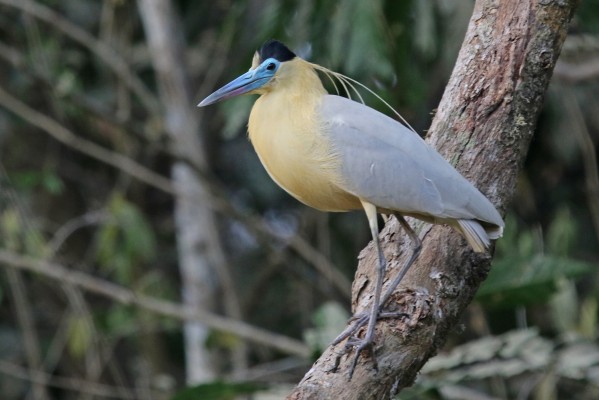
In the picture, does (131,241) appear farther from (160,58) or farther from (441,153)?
(441,153)

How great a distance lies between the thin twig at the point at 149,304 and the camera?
19.1 feet

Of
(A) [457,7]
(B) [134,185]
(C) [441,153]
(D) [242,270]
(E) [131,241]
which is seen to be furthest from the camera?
(D) [242,270]

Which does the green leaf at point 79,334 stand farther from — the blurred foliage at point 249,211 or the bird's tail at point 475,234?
the bird's tail at point 475,234

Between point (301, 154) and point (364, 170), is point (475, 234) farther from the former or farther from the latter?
point (301, 154)

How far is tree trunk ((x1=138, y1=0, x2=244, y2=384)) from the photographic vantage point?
21.3 feet

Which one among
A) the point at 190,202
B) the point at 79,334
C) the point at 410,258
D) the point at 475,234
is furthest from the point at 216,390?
the point at 190,202

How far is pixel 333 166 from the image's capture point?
3.03 meters

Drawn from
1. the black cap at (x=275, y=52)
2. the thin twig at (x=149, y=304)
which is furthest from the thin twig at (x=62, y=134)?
the black cap at (x=275, y=52)

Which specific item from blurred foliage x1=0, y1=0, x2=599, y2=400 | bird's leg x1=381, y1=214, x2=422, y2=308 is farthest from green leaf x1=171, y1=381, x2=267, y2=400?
bird's leg x1=381, y1=214, x2=422, y2=308

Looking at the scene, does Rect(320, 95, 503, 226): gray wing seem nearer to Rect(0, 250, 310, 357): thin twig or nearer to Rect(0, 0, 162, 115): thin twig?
Rect(0, 250, 310, 357): thin twig

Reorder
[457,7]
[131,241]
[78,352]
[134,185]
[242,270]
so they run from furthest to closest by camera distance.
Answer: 1. [242,270]
2. [134,185]
3. [78,352]
4. [131,241]
5. [457,7]

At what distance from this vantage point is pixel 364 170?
3064 millimetres

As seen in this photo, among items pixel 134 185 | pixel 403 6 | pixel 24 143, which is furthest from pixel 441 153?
pixel 24 143

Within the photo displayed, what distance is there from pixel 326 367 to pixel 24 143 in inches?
214
